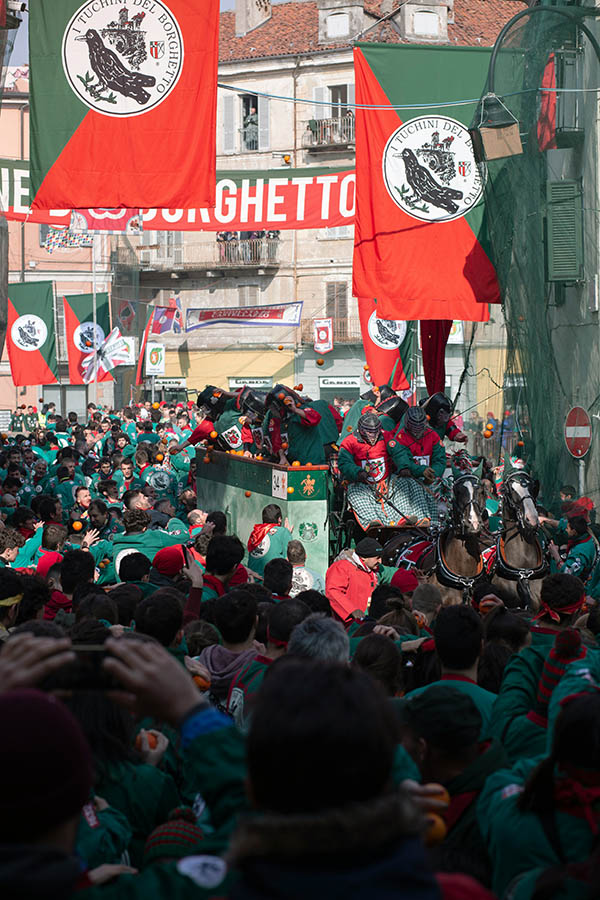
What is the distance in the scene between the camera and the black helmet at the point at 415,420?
1237 centimetres

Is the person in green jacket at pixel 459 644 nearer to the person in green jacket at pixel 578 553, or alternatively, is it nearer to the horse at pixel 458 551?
the horse at pixel 458 551

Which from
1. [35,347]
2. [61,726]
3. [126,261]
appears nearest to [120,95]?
[61,726]

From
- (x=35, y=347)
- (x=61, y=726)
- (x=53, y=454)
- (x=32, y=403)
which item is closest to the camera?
(x=61, y=726)

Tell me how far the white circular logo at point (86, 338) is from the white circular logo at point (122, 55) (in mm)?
17906

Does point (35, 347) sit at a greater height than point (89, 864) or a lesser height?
greater

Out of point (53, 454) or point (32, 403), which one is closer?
point (53, 454)

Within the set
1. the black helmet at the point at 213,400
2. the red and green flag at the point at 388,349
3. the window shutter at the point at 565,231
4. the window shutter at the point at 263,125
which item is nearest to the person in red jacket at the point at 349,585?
the window shutter at the point at 565,231

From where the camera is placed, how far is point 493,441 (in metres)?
17.2

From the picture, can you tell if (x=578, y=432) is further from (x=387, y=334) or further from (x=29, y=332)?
(x=29, y=332)

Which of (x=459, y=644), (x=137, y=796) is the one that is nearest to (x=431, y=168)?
(x=459, y=644)

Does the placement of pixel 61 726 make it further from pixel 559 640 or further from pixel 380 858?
pixel 559 640

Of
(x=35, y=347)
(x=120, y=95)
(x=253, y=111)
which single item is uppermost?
(x=253, y=111)

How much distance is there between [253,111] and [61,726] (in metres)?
47.4

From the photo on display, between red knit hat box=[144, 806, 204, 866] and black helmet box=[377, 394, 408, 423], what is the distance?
10.7 metres
